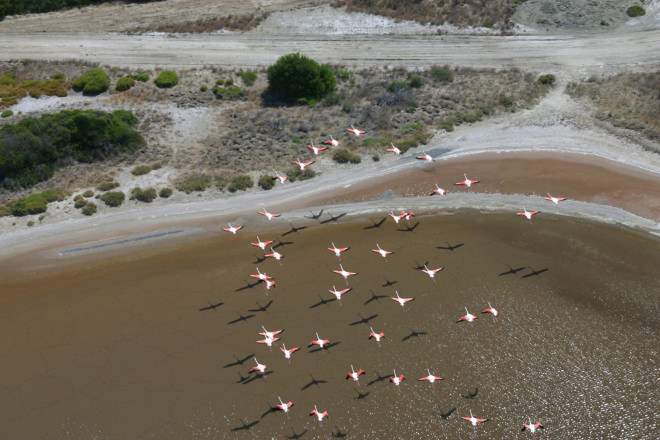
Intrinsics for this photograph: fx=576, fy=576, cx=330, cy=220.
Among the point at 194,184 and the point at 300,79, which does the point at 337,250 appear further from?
the point at 300,79

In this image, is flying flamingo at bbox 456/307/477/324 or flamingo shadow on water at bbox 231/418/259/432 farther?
flying flamingo at bbox 456/307/477/324

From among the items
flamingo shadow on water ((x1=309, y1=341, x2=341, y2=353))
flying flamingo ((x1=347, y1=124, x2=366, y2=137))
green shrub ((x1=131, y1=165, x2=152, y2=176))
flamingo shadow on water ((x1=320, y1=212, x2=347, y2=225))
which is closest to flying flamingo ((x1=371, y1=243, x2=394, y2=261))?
flamingo shadow on water ((x1=320, y1=212, x2=347, y2=225))

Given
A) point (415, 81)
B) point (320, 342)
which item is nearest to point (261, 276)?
Result: point (320, 342)

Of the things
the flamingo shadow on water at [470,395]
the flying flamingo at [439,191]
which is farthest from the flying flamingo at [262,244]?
the flamingo shadow on water at [470,395]

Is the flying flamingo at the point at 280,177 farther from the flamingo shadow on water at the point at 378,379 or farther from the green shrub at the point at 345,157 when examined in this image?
the flamingo shadow on water at the point at 378,379

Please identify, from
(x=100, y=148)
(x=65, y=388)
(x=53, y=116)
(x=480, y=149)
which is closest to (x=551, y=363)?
(x=480, y=149)

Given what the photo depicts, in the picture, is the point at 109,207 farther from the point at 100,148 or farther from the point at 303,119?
the point at 303,119

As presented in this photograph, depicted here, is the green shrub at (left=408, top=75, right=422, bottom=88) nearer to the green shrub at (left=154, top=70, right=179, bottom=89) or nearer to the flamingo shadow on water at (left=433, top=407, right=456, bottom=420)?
the green shrub at (left=154, top=70, right=179, bottom=89)
